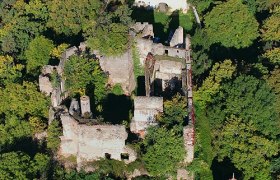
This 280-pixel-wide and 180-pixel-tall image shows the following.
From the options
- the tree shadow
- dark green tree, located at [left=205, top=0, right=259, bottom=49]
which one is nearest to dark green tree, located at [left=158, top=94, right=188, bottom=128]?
the tree shadow

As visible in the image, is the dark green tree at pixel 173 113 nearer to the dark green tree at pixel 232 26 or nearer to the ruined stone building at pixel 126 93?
the ruined stone building at pixel 126 93

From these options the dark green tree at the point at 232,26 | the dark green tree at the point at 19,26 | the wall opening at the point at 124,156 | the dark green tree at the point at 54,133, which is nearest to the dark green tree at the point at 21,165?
the dark green tree at the point at 54,133

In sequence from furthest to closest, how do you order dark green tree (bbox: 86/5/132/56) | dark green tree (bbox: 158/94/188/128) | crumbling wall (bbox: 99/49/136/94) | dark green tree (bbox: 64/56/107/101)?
crumbling wall (bbox: 99/49/136/94)
dark green tree (bbox: 86/5/132/56)
dark green tree (bbox: 64/56/107/101)
dark green tree (bbox: 158/94/188/128)

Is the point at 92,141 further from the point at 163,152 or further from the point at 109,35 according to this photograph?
the point at 109,35

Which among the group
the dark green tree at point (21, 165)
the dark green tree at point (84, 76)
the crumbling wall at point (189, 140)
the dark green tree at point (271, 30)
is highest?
the dark green tree at point (271, 30)

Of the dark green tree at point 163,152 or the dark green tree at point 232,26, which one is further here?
the dark green tree at point 232,26

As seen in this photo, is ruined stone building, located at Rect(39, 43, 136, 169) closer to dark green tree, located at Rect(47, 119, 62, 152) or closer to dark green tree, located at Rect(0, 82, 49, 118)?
dark green tree, located at Rect(47, 119, 62, 152)
